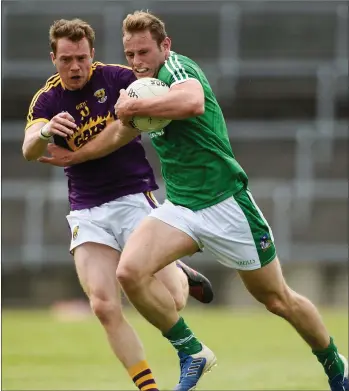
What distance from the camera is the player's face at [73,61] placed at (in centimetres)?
706

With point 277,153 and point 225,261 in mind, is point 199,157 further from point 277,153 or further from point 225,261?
point 277,153

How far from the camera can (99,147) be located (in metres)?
7.17

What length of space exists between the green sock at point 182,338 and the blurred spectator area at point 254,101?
1270 centimetres

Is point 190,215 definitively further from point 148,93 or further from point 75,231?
point 75,231

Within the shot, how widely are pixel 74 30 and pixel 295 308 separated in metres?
2.34

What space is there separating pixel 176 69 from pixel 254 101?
623 inches

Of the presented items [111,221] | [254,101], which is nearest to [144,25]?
[111,221]

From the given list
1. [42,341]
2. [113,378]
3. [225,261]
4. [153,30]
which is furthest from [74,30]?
[42,341]

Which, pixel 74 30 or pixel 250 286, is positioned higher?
pixel 74 30

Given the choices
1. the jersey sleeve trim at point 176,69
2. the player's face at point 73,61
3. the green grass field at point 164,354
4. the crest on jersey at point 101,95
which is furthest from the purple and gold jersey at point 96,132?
the green grass field at point 164,354

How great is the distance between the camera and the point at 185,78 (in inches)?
259

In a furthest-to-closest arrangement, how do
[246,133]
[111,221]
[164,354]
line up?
[246,133]
[164,354]
[111,221]

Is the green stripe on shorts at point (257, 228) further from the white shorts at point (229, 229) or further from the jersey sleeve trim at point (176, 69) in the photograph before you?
the jersey sleeve trim at point (176, 69)

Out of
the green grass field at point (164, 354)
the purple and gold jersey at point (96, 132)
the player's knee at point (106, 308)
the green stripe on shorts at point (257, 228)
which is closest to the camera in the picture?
the green stripe on shorts at point (257, 228)
